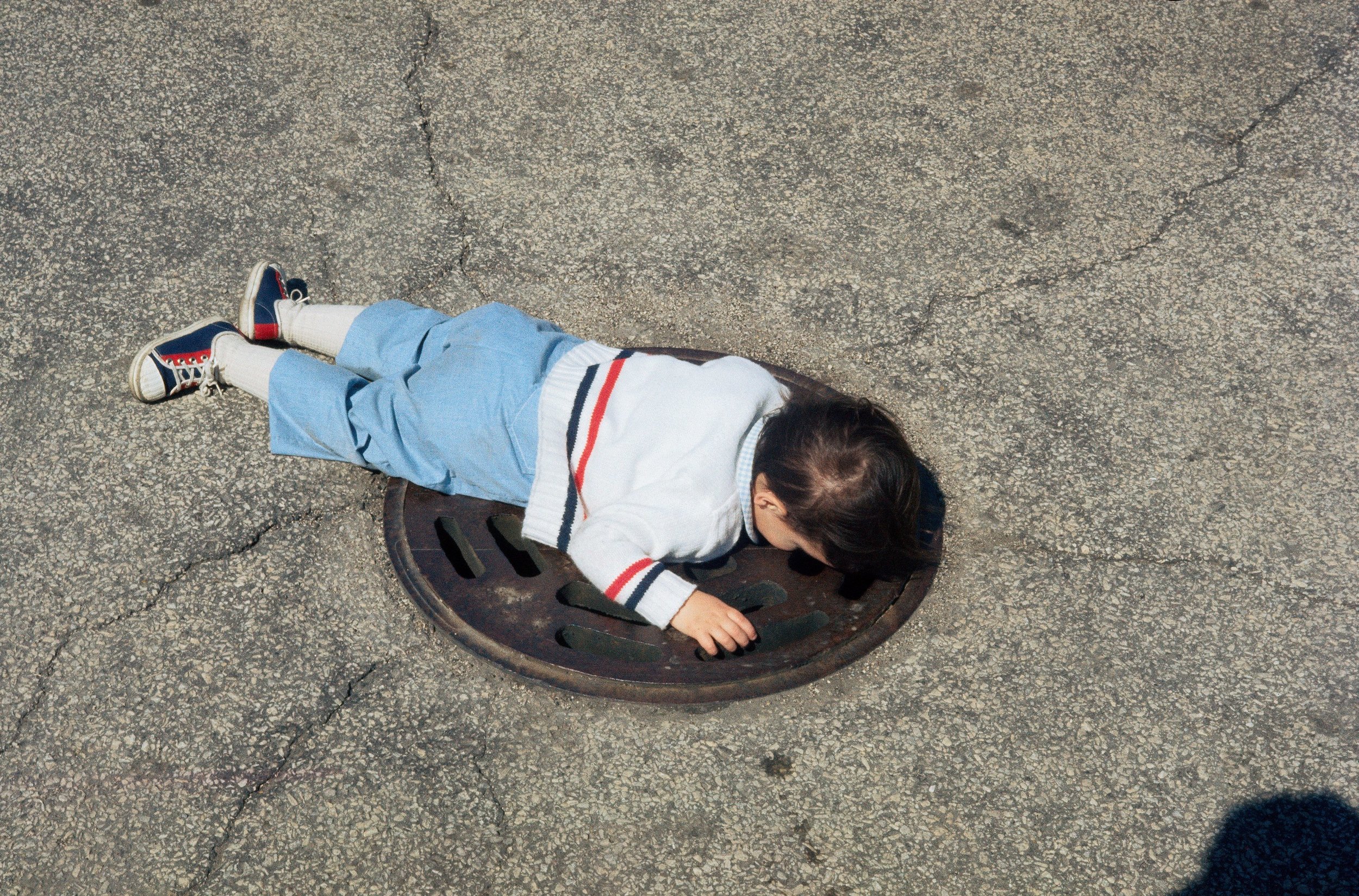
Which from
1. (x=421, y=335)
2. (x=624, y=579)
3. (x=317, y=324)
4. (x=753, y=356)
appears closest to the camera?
(x=624, y=579)

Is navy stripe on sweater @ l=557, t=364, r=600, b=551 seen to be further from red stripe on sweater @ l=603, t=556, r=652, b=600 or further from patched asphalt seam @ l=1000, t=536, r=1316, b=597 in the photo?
patched asphalt seam @ l=1000, t=536, r=1316, b=597

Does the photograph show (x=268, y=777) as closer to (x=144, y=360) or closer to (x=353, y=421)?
(x=353, y=421)

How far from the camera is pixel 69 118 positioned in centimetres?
329

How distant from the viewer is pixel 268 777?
77.8 inches

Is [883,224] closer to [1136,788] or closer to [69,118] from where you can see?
[1136,788]

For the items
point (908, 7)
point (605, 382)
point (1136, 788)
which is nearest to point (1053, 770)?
point (1136, 788)

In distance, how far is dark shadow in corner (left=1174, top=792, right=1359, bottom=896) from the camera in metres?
1.91

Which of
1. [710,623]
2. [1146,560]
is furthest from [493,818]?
[1146,560]

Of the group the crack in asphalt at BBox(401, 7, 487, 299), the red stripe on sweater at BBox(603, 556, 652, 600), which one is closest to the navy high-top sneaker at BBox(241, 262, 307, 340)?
the crack in asphalt at BBox(401, 7, 487, 299)

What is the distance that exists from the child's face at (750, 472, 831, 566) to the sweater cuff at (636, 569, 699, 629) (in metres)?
0.23

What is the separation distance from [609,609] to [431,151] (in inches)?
67.1

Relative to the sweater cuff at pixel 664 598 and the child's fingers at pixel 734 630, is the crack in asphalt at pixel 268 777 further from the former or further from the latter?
the child's fingers at pixel 734 630

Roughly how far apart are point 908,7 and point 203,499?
→ 293cm

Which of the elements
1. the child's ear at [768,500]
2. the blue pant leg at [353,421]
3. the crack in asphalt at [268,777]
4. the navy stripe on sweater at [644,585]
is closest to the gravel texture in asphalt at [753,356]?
the crack in asphalt at [268,777]
